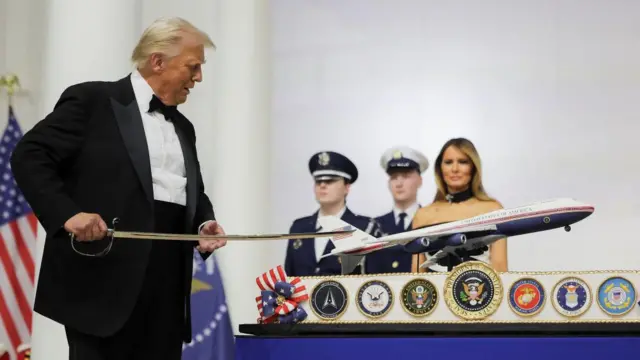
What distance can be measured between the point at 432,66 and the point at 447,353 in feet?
9.31

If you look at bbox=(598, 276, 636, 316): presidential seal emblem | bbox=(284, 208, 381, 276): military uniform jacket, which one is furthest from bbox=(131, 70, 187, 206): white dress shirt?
bbox=(284, 208, 381, 276): military uniform jacket

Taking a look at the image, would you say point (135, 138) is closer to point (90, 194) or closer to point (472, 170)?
point (90, 194)

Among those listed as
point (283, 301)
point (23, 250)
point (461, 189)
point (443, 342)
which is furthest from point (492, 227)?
point (23, 250)

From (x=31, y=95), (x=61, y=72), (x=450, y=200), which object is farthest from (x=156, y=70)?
(x=31, y=95)

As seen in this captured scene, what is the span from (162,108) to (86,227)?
503mm

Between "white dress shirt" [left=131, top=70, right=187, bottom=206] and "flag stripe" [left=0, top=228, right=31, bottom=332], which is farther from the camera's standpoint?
"flag stripe" [left=0, top=228, right=31, bottom=332]

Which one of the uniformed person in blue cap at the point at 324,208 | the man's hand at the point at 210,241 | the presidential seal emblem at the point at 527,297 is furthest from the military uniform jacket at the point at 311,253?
the man's hand at the point at 210,241

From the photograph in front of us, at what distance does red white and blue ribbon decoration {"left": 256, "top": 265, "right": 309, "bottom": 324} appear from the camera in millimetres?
3467

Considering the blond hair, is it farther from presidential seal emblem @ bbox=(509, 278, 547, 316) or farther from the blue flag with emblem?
the blue flag with emblem

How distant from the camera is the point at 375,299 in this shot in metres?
3.43

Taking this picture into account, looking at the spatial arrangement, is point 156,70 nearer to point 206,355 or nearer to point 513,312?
point 513,312

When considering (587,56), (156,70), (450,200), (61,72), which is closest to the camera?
(156,70)

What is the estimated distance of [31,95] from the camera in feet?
17.9

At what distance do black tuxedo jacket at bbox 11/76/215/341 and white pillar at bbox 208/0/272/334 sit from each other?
3.08m
